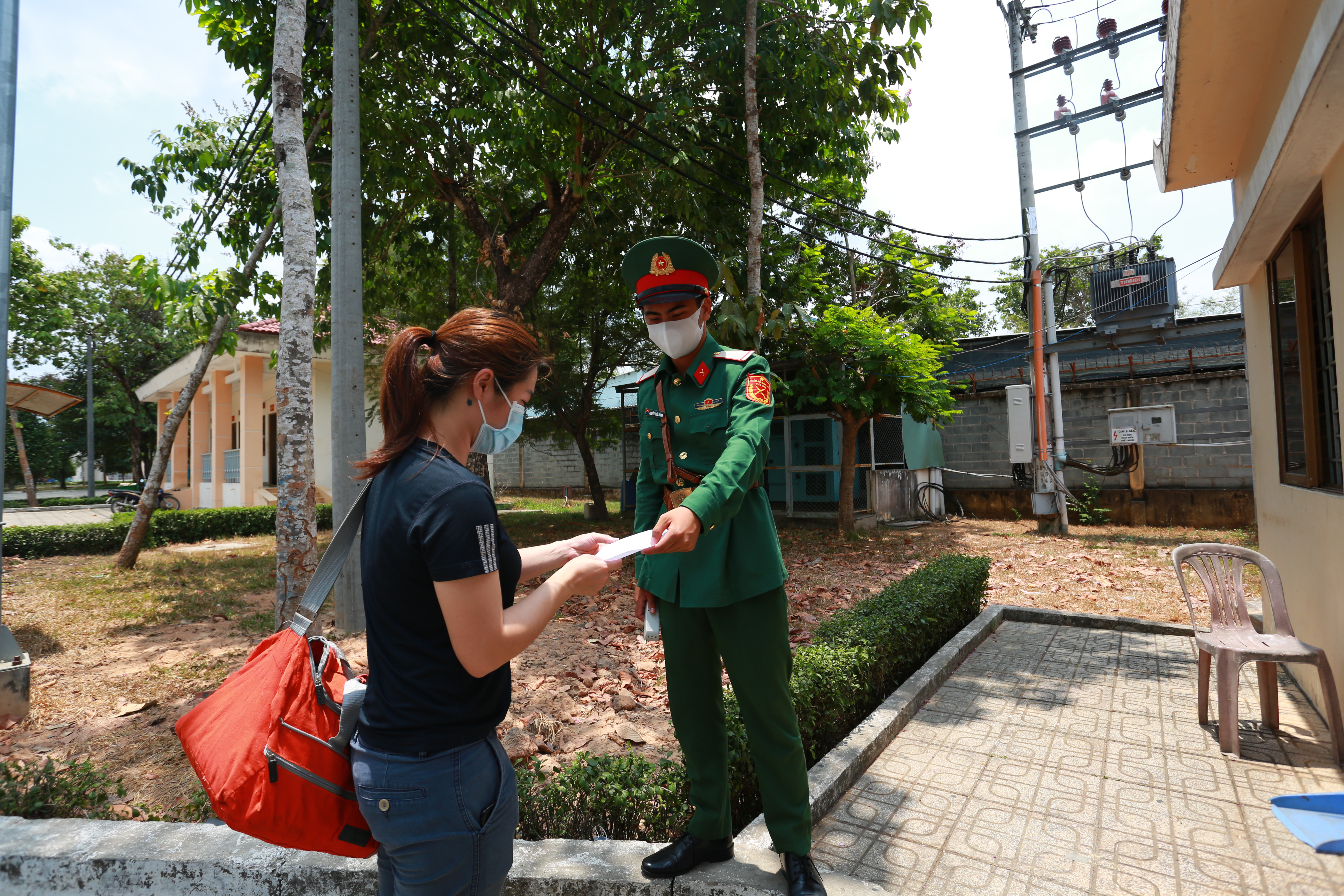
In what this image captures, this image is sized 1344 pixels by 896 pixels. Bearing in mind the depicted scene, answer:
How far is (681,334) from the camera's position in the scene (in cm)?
266

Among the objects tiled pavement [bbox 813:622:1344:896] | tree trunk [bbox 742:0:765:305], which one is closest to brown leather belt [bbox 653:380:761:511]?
tiled pavement [bbox 813:622:1344:896]

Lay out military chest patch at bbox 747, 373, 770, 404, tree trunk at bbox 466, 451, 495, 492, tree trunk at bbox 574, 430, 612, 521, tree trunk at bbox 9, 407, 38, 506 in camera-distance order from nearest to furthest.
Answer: military chest patch at bbox 747, 373, 770, 404 → tree trunk at bbox 466, 451, 495, 492 → tree trunk at bbox 574, 430, 612, 521 → tree trunk at bbox 9, 407, 38, 506

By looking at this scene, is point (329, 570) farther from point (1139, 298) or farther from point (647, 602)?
point (1139, 298)

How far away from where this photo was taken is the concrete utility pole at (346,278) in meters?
6.22

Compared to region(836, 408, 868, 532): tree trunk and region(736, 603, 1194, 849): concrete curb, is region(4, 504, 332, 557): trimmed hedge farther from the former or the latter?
region(736, 603, 1194, 849): concrete curb

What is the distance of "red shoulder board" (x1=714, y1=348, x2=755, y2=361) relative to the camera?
8.63 feet

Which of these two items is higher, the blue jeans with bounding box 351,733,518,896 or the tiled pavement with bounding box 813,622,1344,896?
the blue jeans with bounding box 351,733,518,896

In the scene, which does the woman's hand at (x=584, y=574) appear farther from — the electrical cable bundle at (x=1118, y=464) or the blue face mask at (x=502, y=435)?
the electrical cable bundle at (x=1118, y=464)

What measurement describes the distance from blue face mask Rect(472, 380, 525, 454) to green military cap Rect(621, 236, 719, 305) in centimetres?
89

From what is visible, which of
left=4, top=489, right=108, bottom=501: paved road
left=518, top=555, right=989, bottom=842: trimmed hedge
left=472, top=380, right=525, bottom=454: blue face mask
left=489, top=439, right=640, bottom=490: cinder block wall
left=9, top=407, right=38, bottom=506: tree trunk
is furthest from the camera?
left=4, top=489, right=108, bottom=501: paved road

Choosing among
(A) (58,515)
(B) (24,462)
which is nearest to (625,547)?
(A) (58,515)

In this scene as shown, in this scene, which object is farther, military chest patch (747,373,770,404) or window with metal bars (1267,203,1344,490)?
window with metal bars (1267,203,1344,490)

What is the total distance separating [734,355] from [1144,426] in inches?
520

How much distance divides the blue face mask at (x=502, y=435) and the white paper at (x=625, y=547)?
1.26 ft
